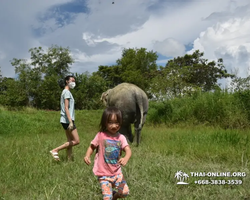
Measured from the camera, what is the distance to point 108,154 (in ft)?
8.37

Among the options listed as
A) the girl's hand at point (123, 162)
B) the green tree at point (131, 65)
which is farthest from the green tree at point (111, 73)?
the girl's hand at point (123, 162)

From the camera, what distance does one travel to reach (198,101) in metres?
9.55

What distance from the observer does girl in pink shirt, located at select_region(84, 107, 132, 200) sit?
2512mm

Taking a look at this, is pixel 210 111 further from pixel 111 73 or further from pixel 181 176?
pixel 111 73

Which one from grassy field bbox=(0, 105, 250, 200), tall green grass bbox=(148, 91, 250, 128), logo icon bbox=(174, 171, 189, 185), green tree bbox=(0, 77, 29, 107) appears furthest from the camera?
green tree bbox=(0, 77, 29, 107)

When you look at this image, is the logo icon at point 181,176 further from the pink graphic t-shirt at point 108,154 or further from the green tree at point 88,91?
the green tree at point 88,91

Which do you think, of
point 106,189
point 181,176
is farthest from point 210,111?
point 106,189

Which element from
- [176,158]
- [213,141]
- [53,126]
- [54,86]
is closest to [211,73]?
[54,86]

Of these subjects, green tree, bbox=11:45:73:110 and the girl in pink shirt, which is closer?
the girl in pink shirt

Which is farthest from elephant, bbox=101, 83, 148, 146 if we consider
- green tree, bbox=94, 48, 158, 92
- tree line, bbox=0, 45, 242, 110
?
green tree, bbox=94, 48, 158, 92

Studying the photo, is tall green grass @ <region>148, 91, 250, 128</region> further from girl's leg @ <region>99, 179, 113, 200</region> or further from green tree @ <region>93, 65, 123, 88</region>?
green tree @ <region>93, 65, 123, 88</region>

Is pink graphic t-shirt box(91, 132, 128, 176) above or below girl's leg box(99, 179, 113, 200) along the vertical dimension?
above

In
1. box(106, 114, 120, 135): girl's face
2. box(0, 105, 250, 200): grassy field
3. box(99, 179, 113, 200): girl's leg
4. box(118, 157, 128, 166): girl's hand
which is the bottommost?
box(0, 105, 250, 200): grassy field

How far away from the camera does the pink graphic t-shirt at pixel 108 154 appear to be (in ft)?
8.35
